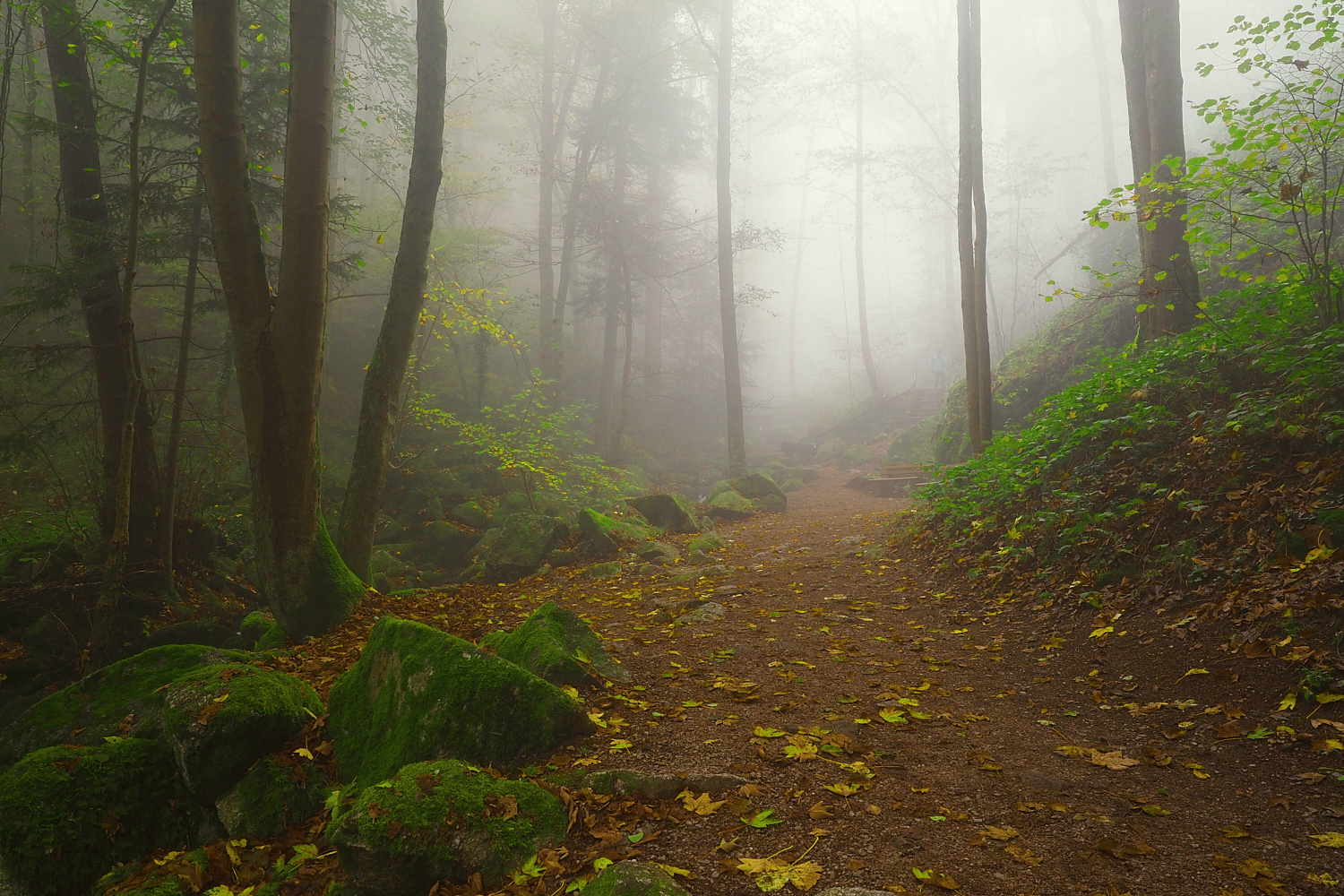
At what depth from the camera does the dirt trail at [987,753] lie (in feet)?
7.94

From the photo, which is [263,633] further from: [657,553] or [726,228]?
[726,228]

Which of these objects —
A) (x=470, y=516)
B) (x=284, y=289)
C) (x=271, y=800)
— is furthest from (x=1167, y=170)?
(x=470, y=516)

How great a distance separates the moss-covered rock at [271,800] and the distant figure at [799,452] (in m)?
21.5

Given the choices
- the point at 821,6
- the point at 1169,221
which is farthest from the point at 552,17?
the point at 1169,221

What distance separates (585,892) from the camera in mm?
2314

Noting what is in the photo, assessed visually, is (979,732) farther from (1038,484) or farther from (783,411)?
(783,411)

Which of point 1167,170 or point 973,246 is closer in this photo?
point 1167,170

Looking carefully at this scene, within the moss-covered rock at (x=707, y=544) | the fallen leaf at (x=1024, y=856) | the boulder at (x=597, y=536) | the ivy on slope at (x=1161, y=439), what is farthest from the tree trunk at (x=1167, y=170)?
the boulder at (x=597, y=536)

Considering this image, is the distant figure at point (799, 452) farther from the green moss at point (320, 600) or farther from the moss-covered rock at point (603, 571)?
the green moss at point (320, 600)

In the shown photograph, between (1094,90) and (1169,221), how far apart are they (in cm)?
4298

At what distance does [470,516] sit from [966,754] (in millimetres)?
10197

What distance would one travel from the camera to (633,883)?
2271mm

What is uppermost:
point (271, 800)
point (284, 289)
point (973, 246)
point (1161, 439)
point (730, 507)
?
point (973, 246)

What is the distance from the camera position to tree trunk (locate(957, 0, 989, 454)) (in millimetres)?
9656
